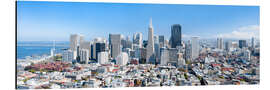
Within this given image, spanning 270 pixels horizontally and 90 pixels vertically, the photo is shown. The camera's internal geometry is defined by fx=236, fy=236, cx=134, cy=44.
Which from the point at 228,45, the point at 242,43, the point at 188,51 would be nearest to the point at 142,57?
the point at 188,51

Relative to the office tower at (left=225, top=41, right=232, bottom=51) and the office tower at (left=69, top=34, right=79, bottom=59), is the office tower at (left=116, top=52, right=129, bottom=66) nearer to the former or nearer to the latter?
the office tower at (left=69, top=34, right=79, bottom=59)

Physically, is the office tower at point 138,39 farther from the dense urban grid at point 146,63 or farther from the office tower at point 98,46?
the office tower at point 98,46

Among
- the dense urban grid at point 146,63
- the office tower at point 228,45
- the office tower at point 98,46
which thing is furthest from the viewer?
the office tower at point 228,45

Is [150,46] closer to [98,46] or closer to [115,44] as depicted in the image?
[115,44]

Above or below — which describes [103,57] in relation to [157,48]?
below

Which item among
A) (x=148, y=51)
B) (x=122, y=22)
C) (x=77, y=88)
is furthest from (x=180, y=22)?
→ (x=77, y=88)

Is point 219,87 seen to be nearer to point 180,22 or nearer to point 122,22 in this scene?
point 180,22

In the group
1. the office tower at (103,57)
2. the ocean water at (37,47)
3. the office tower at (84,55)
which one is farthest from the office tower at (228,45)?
the ocean water at (37,47)
